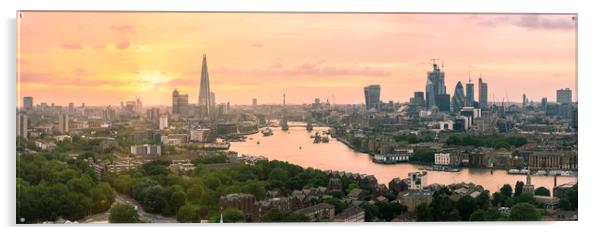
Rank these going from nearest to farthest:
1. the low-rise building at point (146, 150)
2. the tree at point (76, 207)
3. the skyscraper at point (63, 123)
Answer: the tree at point (76, 207)
the skyscraper at point (63, 123)
the low-rise building at point (146, 150)

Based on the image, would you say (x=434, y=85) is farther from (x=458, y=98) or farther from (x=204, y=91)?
(x=204, y=91)

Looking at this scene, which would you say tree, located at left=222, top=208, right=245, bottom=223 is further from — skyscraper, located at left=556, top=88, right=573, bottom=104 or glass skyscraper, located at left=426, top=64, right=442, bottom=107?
skyscraper, located at left=556, top=88, right=573, bottom=104

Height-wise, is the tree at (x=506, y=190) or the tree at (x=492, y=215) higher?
the tree at (x=506, y=190)

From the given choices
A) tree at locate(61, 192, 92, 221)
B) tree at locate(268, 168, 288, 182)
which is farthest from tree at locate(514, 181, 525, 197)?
tree at locate(61, 192, 92, 221)

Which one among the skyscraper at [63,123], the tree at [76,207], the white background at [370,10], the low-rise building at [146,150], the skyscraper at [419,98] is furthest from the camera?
the skyscraper at [419,98]

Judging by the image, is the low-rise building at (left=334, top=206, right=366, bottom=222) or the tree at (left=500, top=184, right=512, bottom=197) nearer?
the low-rise building at (left=334, top=206, right=366, bottom=222)

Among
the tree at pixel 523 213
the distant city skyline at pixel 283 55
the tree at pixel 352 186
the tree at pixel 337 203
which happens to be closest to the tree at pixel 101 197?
the distant city skyline at pixel 283 55

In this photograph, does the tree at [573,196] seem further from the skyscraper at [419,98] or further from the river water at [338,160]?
the skyscraper at [419,98]
